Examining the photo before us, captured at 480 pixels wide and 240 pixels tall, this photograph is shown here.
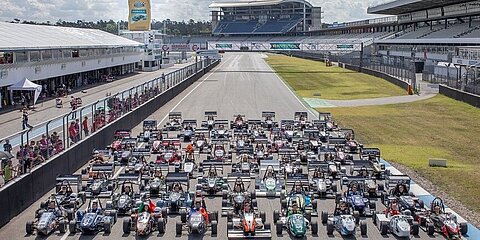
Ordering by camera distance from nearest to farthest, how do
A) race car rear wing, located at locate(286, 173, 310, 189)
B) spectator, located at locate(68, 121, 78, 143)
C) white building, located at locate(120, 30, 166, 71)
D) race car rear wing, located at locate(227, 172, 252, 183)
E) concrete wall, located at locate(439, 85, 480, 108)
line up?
race car rear wing, located at locate(286, 173, 310, 189) → race car rear wing, located at locate(227, 172, 252, 183) → spectator, located at locate(68, 121, 78, 143) → concrete wall, located at locate(439, 85, 480, 108) → white building, located at locate(120, 30, 166, 71)

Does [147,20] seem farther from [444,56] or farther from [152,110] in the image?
[152,110]

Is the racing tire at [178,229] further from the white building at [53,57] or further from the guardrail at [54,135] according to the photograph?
the white building at [53,57]

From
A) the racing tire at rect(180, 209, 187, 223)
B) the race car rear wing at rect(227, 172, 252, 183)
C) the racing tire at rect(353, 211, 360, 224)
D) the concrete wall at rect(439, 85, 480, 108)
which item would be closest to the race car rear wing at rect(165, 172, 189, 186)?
the race car rear wing at rect(227, 172, 252, 183)

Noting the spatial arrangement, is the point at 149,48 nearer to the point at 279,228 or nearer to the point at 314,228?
the point at 279,228

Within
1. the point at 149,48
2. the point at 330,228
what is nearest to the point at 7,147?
the point at 330,228

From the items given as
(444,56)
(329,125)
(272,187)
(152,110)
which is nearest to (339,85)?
(444,56)

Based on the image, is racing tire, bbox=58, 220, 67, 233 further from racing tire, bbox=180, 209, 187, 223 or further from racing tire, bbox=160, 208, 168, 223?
racing tire, bbox=180, 209, 187, 223
